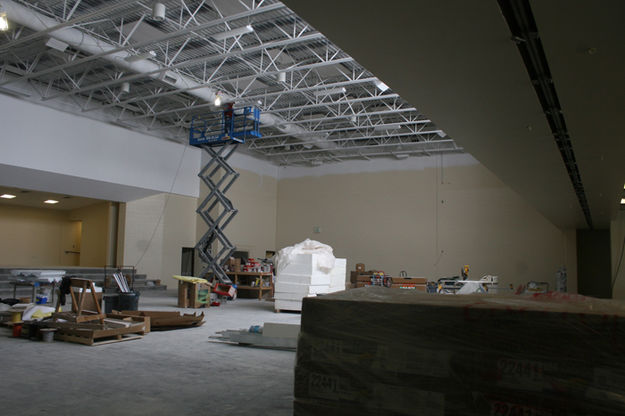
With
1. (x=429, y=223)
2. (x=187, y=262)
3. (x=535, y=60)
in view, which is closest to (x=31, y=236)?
(x=187, y=262)

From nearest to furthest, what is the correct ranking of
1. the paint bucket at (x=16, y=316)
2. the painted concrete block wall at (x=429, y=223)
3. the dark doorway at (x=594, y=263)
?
the paint bucket at (x=16, y=316), the painted concrete block wall at (x=429, y=223), the dark doorway at (x=594, y=263)

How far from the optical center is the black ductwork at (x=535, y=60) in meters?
3.19

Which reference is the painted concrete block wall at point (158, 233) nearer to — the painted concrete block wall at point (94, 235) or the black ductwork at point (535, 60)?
the painted concrete block wall at point (94, 235)

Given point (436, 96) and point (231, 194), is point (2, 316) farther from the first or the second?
point (231, 194)

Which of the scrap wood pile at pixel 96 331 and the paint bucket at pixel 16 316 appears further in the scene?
the paint bucket at pixel 16 316

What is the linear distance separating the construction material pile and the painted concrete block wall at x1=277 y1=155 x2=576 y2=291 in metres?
8.02

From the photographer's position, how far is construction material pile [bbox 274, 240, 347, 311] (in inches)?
459

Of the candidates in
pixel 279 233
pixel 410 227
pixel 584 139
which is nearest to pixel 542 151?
pixel 584 139

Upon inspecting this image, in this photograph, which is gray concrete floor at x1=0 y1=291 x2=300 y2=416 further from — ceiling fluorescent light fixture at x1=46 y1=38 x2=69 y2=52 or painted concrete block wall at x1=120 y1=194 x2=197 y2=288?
painted concrete block wall at x1=120 y1=194 x2=197 y2=288

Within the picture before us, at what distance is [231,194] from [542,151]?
1470 centimetres

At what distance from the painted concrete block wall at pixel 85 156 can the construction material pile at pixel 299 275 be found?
708 centimetres

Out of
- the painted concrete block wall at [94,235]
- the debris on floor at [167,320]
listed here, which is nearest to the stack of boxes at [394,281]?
the debris on floor at [167,320]

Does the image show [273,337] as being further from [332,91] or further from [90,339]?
[332,91]

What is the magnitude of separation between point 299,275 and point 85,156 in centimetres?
797
